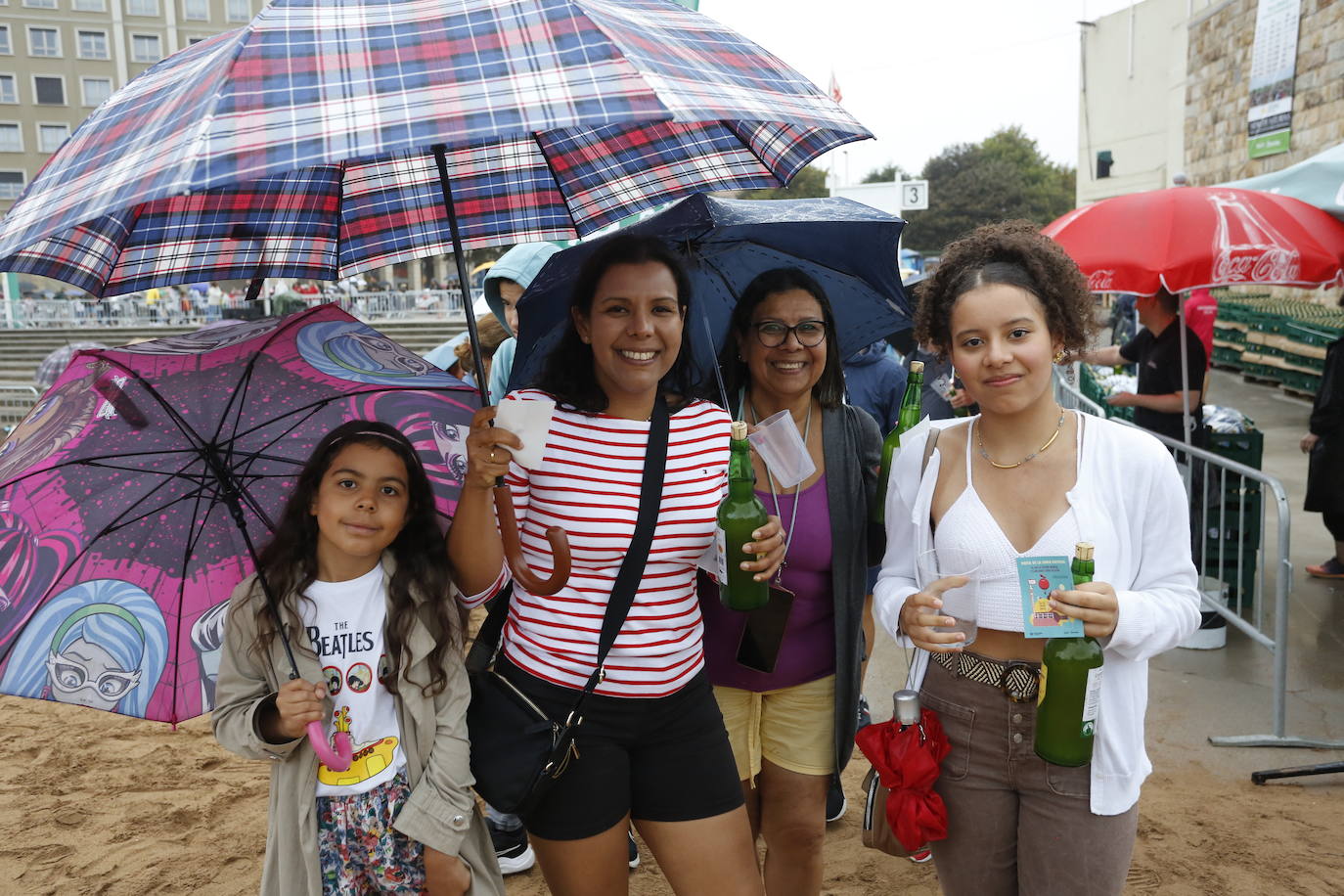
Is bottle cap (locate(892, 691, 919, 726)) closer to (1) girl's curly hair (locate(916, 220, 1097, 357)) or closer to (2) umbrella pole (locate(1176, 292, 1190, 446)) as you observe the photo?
(1) girl's curly hair (locate(916, 220, 1097, 357))

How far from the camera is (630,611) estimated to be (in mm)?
2289

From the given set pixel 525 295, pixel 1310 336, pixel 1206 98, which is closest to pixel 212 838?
Result: pixel 525 295

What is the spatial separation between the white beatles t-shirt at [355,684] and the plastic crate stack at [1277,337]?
1224 cm

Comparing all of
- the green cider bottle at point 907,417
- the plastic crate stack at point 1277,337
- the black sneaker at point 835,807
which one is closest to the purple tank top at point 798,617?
the green cider bottle at point 907,417

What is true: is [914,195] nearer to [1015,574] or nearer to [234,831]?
[234,831]

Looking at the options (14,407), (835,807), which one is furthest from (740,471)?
(14,407)

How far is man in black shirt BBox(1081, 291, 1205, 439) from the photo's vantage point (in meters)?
6.02

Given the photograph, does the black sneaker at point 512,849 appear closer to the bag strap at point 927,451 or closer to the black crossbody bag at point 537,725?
the black crossbody bag at point 537,725

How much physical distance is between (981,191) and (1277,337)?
43082mm

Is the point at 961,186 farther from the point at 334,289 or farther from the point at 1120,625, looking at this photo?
the point at 1120,625

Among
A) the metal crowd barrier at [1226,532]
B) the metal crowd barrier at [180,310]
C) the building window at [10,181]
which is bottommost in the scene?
the metal crowd barrier at [1226,532]

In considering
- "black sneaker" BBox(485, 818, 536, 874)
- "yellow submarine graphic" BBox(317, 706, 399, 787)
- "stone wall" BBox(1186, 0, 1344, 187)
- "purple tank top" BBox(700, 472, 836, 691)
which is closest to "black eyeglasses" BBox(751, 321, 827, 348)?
"purple tank top" BBox(700, 472, 836, 691)

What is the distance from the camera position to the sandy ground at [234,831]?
3.62 meters

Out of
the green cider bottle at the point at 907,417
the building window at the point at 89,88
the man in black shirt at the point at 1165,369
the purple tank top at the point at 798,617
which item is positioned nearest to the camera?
the purple tank top at the point at 798,617
